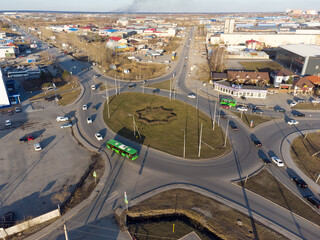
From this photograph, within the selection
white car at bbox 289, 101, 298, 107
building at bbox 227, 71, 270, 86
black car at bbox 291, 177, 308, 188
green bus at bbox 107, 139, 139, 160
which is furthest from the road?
building at bbox 227, 71, 270, 86

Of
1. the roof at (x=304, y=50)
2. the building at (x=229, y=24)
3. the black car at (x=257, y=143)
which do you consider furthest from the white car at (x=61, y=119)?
the building at (x=229, y=24)

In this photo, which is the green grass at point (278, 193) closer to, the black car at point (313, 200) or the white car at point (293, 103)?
the black car at point (313, 200)

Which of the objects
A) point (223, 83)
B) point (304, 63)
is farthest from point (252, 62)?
point (223, 83)

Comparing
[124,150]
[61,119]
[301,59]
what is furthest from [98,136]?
[301,59]

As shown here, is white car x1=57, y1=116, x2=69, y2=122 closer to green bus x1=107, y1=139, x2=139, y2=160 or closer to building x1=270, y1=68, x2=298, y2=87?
green bus x1=107, y1=139, x2=139, y2=160

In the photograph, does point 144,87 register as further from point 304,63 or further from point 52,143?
point 304,63
